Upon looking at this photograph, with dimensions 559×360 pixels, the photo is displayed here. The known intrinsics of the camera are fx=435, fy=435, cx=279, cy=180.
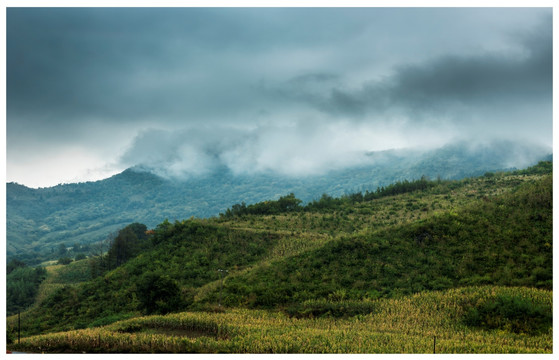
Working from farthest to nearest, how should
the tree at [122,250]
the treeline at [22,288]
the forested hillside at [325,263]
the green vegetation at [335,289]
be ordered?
1. the treeline at [22,288]
2. the tree at [122,250]
3. the forested hillside at [325,263]
4. the green vegetation at [335,289]

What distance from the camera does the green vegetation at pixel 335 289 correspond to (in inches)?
689

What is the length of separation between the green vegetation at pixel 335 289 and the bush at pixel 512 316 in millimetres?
51

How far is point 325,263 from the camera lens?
30.6m

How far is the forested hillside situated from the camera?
1021 inches

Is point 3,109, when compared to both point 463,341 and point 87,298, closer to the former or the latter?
point 463,341

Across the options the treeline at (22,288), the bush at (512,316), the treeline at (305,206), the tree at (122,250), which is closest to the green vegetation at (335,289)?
the bush at (512,316)

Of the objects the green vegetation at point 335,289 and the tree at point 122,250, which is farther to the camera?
the tree at point 122,250

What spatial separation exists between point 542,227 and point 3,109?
31126 millimetres

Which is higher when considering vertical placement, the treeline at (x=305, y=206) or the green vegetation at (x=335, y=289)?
the treeline at (x=305, y=206)

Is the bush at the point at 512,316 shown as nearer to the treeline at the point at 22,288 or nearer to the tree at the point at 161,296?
the tree at the point at 161,296

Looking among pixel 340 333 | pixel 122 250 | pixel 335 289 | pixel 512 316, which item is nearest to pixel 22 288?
pixel 122 250

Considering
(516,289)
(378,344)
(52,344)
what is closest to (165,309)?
(52,344)

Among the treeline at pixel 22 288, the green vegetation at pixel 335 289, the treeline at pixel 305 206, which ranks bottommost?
the treeline at pixel 22 288

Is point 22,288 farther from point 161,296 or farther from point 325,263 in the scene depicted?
point 325,263
